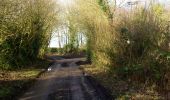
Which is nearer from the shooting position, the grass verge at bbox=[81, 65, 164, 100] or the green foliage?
the grass verge at bbox=[81, 65, 164, 100]

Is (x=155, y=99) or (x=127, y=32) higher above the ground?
(x=127, y=32)

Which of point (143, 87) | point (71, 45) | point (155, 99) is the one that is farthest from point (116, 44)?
point (71, 45)

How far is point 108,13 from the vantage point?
101 feet

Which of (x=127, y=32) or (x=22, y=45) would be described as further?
(x=22, y=45)

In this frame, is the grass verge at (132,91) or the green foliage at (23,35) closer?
the grass verge at (132,91)

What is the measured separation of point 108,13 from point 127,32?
924 centimetres

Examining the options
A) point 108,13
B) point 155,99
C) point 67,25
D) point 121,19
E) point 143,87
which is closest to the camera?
point 155,99

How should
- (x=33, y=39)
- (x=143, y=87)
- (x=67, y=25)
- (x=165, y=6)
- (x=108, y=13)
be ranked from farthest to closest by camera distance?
1. (x=67, y=25)
2. (x=33, y=39)
3. (x=108, y=13)
4. (x=165, y=6)
5. (x=143, y=87)

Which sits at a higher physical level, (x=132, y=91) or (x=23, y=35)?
(x=23, y=35)

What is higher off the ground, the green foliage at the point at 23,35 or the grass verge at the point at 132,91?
the green foliage at the point at 23,35

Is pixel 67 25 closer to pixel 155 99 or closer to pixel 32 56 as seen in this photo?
pixel 32 56

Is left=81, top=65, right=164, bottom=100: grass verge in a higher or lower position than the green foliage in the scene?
lower

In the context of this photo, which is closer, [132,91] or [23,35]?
[132,91]

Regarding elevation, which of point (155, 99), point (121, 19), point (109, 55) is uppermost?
point (121, 19)
